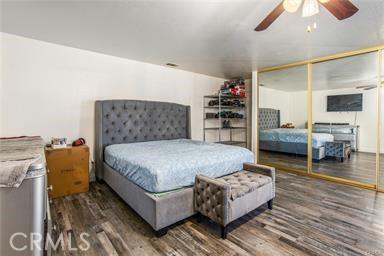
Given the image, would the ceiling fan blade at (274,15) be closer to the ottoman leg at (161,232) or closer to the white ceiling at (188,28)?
the white ceiling at (188,28)

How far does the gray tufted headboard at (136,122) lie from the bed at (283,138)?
2.02m

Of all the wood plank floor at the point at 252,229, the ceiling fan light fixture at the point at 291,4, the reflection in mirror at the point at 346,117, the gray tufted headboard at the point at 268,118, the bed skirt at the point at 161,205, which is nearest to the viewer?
the ceiling fan light fixture at the point at 291,4

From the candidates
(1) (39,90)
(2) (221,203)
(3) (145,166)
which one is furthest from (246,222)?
(1) (39,90)

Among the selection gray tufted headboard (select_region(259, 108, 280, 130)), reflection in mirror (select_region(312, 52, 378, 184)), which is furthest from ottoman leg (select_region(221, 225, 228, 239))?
gray tufted headboard (select_region(259, 108, 280, 130))

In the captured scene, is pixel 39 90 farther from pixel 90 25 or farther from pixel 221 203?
pixel 221 203

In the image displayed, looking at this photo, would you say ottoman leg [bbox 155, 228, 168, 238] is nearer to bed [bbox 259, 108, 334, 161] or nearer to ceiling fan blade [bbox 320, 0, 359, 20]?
ceiling fan blade [bbox 320, 0, 359, 20]

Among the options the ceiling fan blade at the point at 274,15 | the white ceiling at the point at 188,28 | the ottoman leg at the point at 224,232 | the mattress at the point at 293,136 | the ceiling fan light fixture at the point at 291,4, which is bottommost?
the ottoman leg at the point at 224,232

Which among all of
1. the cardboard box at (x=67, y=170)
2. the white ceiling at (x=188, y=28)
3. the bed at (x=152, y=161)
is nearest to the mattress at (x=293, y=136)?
the white ceiling at (x=188, y=28)

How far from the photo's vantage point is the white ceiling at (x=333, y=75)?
360 cm

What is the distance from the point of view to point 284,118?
183 inches

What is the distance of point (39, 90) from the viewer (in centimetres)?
296

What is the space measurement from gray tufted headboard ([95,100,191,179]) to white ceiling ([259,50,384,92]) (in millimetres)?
2502

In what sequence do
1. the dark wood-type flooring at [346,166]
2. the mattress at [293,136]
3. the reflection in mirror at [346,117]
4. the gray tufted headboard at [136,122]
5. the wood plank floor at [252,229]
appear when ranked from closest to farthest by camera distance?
the wood plank floor at [252,229], the gray tufted headboard at [136,122], the reflection in mirror at [346,117], the dark wood-type flooring at [346,166], the mattress at [293,136]

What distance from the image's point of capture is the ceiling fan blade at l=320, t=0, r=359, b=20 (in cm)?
150
